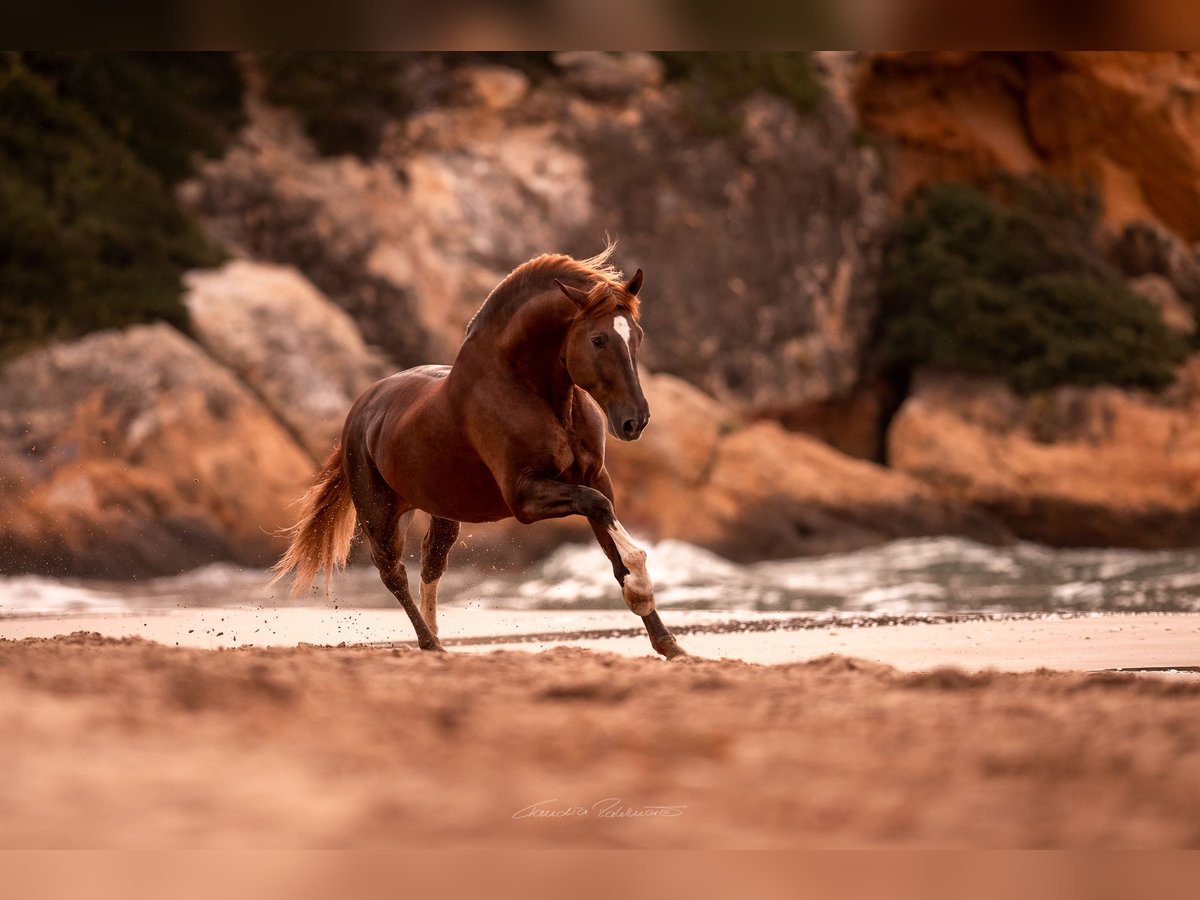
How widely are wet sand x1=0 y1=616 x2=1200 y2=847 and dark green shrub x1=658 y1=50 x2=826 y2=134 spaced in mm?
14044

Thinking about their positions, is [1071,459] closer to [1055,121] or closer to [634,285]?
[1055,121]

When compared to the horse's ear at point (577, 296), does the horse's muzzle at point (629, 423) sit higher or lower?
lower

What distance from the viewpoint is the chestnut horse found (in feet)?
14.1

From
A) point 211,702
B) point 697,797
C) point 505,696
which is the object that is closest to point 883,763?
point 697,797

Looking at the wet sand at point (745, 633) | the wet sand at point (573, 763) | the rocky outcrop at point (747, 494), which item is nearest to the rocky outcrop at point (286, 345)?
the rocky outcrop at point (747, 494)

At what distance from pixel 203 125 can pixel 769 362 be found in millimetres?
7465

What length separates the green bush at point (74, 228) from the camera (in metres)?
13.0

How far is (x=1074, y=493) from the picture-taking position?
51.6ft

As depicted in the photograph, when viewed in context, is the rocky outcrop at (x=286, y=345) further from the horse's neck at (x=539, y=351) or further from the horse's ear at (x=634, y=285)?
the horse's ear at (x=634, y=285)

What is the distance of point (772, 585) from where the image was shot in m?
11.5

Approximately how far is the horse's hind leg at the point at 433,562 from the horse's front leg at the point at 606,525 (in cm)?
128

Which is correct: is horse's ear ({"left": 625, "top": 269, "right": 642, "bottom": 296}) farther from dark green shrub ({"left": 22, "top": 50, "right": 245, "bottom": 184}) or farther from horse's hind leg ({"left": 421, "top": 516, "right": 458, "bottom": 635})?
dark green shrub ({"left": 22, "top": 50, "right": 245, "bottom": 184})

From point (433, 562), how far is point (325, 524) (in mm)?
670

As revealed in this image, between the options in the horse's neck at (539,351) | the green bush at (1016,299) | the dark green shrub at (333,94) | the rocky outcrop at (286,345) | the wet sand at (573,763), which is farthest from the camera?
the green bush at (1016,299)
